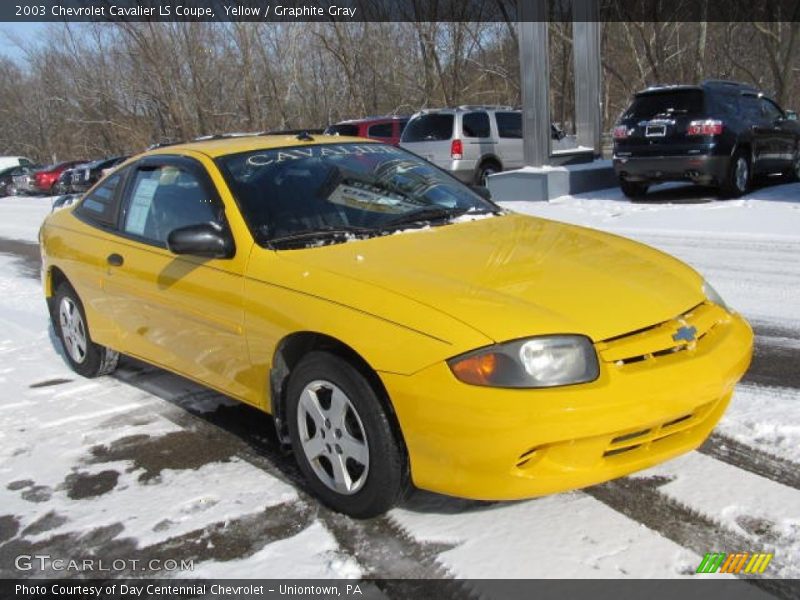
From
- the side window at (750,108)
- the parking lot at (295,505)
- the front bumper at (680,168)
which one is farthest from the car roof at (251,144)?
the side window at (750,108)

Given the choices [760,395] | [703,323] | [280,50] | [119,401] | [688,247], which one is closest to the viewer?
[703,323]

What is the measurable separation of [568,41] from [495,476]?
89.7ft

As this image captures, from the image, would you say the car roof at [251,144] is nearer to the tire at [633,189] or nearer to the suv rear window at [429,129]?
the tire at [633,189]

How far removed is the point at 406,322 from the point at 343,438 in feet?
1.95

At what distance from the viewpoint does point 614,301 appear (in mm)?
2920

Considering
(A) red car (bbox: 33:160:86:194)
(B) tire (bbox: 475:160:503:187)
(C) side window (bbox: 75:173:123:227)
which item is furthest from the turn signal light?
(A) red car (bbox: 33:160:86:194)

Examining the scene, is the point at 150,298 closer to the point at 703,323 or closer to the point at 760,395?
the point at 703,323

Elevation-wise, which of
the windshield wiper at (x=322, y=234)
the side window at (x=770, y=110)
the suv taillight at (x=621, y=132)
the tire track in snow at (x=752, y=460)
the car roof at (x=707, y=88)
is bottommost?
the tire track in snow at (x=752, y=460)

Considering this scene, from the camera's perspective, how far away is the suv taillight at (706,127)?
11164mm

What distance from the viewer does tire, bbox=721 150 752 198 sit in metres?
11.5

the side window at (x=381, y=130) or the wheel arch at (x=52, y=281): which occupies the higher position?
the side window at (x=381, y=130)

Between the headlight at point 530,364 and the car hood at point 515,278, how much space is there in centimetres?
5

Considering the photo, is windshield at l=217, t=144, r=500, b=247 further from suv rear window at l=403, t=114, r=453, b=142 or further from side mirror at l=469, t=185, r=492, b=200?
suv rear window at l=403, t=114, r=453, b=142

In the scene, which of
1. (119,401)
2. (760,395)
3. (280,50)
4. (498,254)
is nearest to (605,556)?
(498,254)
